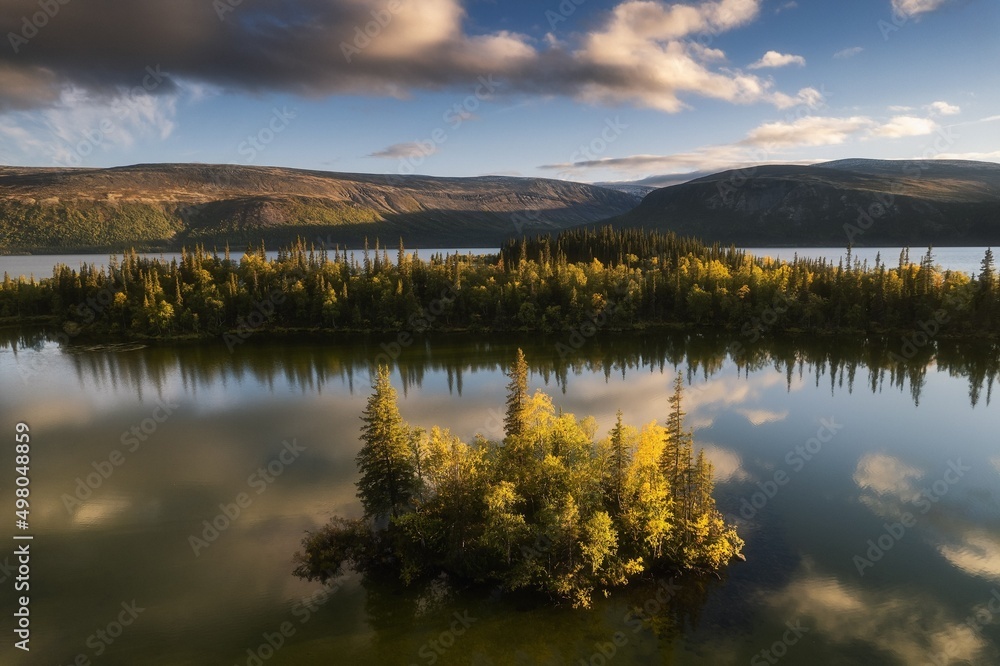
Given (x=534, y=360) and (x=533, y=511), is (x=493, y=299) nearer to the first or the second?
(x=534, y=360)

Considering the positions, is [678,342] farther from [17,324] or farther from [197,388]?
[17,324]

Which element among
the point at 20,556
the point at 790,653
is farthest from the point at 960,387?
the point at 20,556

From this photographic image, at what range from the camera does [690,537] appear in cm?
3303

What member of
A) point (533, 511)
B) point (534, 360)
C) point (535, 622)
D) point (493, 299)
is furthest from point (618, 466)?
point (493, 299)

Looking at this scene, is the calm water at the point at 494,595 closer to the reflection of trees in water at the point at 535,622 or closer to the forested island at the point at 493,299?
the reflection of trees in water at the point at 535,622

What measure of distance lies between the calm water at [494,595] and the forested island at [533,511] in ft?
5.56

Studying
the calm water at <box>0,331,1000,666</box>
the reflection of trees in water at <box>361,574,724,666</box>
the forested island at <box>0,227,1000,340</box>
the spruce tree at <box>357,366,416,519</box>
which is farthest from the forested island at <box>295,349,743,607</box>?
the forested island at <box>0,227,1000,340</box>

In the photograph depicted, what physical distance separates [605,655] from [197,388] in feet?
219

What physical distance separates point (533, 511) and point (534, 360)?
183 ft

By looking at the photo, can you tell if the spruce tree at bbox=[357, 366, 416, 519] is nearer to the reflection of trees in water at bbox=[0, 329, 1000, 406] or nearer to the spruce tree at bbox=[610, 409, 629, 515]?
the spruce tree at bbox=[610, 409, 629, 515]

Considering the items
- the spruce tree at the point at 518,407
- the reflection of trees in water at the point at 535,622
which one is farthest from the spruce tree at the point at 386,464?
the spruce tree at the point at 518,407

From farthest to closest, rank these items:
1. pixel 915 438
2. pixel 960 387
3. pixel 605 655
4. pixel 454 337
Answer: pixel 454 337
pixel 960 387
pixel 915 438
pixel 605 655

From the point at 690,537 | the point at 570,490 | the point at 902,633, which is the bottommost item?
the point at 902,633

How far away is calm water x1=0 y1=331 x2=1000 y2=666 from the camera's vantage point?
2786cm
